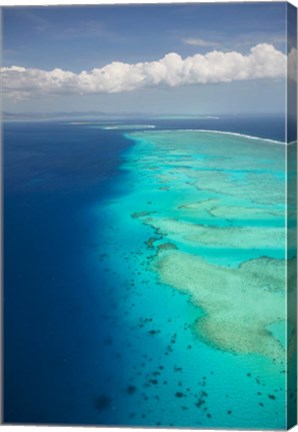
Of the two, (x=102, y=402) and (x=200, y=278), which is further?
(x=200, y=278)

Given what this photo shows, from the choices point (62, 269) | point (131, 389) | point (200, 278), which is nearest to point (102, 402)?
point (131, 389)

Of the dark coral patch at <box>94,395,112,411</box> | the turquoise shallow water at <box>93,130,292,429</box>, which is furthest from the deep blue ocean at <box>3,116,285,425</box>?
the turquoise shallow water at <box>93,130,292,429</box>

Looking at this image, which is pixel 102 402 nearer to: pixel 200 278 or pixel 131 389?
pixel 131 389

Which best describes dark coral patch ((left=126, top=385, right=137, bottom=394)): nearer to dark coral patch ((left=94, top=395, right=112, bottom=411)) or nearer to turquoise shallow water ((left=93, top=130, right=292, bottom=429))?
turquoise shallow water ((left=93, top=130, right=292, bottom=429))

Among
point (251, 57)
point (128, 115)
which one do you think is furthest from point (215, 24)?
point (128, 115)

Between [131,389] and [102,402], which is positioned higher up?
[131,389]

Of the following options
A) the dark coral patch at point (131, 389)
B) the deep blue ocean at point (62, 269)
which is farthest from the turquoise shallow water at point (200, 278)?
the deep blue ocean at point (62, 269)
